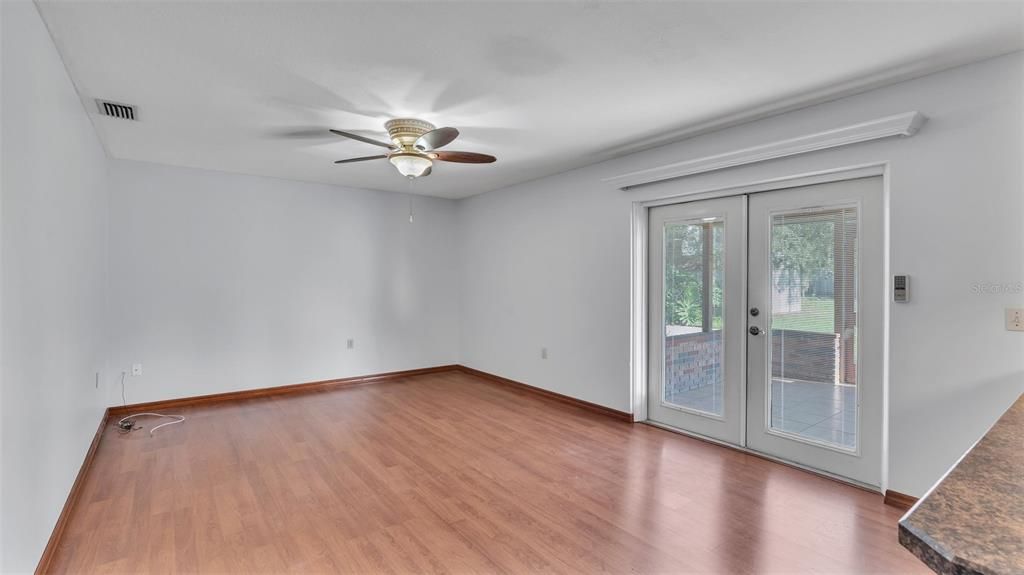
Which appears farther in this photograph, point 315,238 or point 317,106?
point 315,238

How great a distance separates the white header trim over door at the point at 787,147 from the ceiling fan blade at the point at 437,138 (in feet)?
5.98

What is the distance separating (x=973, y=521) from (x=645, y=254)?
3.65 metres

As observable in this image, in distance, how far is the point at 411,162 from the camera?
3.41 metres

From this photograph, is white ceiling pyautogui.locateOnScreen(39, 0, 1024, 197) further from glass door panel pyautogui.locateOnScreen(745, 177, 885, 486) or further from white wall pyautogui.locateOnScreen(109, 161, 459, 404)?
white wall pyautogui.locateOnScreen(109, 161, 459, 404)

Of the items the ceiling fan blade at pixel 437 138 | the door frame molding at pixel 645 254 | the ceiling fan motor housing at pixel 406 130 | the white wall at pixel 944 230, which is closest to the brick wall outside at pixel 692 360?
the door frame molding at pixel 645 254

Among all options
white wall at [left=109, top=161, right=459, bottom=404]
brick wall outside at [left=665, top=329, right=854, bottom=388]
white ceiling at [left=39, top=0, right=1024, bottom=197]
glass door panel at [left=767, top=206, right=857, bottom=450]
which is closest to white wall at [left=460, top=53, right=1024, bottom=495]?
white ceiling at [left=39, top=0, right=1024, bottom=197]

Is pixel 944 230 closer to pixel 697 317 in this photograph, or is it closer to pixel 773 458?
pixel 697 317

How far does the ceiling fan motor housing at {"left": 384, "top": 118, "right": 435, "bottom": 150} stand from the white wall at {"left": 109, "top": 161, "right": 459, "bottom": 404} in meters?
2.66

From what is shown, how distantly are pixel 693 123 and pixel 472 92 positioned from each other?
164 centimetres

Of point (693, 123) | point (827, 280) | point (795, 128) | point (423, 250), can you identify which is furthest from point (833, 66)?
point (423, 250)

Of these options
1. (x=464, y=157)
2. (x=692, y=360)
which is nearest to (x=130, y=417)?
(x=464, y=157)

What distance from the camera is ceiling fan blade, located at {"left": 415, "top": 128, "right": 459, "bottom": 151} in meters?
2.82

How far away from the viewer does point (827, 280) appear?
10.2 ft

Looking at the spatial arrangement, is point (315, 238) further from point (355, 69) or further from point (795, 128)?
point (795, 128)
